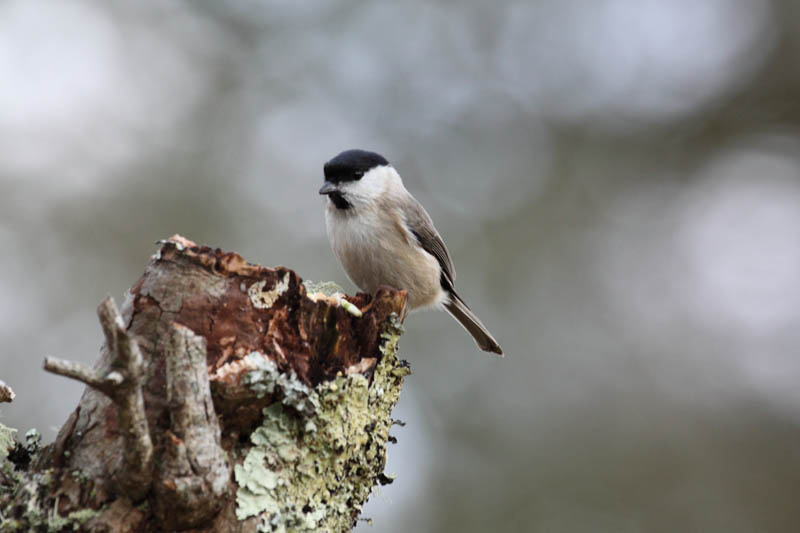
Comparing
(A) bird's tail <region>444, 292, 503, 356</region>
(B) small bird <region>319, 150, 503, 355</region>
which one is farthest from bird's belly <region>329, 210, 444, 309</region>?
(A) bird's tail <region>444, 292, 503, 356</region>

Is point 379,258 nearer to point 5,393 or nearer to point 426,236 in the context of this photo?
point 426,236

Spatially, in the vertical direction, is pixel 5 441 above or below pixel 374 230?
below

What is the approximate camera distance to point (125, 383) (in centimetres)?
135

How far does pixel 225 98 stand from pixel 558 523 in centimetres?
488

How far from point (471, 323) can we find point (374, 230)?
980 millimetres

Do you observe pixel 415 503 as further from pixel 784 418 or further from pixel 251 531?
pixel 251 531

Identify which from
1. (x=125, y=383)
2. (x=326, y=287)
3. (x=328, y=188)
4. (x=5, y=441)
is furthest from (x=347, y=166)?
(x=125, y=383)

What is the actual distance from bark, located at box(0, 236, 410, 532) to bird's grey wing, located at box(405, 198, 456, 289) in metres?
1.68

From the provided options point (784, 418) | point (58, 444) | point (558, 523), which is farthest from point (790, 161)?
point (58, 444)

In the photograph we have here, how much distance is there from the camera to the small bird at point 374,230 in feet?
11.7

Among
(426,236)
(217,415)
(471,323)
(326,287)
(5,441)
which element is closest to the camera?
(217,415)

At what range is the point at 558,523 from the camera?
553cm

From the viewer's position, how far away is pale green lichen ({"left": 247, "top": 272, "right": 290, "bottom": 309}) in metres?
1.81

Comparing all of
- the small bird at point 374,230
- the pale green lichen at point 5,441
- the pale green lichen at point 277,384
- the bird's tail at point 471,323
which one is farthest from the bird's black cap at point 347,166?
the pale green lichen at point 5,441
